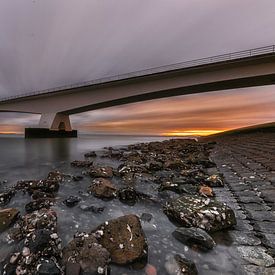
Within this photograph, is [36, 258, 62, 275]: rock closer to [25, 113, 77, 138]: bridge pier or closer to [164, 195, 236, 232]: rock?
[164, 195, 236, 232]: rock

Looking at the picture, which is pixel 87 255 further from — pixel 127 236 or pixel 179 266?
pixel 179 266

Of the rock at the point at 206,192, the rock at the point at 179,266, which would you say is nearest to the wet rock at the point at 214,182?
the rock at the point at 206,192

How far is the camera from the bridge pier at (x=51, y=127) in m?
33.0

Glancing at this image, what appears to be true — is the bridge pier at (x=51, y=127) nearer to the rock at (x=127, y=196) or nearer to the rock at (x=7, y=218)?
the rock at (x=127, y=196)

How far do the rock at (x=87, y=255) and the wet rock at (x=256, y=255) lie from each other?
148 cm

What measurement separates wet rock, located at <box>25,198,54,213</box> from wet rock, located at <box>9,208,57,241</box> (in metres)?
0.57

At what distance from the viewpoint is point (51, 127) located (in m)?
33.4

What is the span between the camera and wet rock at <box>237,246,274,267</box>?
1.87m

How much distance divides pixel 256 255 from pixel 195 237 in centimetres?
63

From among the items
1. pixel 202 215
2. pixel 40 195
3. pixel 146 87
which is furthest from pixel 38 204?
pixel 146 87

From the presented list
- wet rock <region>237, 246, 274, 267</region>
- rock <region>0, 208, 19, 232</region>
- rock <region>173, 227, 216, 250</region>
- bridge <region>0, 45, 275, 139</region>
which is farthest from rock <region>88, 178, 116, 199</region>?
bridge <region>0, 45, 275, 139</region>

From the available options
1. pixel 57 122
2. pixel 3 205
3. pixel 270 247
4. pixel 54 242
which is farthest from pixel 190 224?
pixel 57 122

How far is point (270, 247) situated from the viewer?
2.08m

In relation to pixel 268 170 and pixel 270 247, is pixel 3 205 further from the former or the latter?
pixel 268 170
